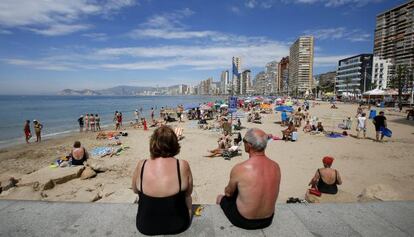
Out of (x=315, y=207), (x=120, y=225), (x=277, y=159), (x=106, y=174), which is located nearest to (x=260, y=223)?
(x=315, y=207)

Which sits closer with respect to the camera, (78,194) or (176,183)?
(176,183)

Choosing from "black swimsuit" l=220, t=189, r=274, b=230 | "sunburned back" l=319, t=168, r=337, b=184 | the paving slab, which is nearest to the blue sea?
"sunburned back" l=319, t=168, r=337, b=184

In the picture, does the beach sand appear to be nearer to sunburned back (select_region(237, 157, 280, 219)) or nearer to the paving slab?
the paving slab

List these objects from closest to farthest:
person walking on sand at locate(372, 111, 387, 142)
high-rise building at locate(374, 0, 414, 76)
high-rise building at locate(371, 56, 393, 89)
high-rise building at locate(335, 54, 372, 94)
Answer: person walking on sand at locate(372, 111, 387, 142)
high-rise building at locate(374, 0, 414, 76)
high-rise building at locate(335, 54, 372, 94)
high-rise building at locate(371, 56, 393, 89)

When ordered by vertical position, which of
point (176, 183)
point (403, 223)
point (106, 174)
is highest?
point (176, 183)

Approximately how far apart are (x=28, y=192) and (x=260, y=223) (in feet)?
20.4

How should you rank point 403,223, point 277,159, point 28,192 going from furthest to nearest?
point 277,159, point 28,192, point 403,223

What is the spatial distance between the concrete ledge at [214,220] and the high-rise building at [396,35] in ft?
354

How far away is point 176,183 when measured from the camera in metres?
2.30

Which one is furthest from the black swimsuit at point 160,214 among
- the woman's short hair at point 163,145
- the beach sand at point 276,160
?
the beach sand at point 276,160

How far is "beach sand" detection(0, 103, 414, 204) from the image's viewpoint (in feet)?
22.0

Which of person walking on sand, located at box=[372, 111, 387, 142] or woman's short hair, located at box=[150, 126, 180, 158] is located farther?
person walking on sand, located at box=[372, 111, 387, 142]

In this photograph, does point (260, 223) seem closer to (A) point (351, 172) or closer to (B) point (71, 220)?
(B) point (71, 220)

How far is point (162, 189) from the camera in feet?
7.41
